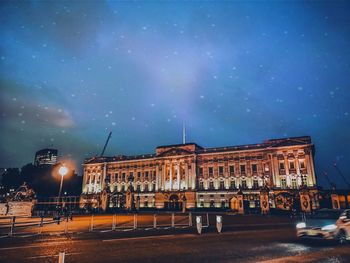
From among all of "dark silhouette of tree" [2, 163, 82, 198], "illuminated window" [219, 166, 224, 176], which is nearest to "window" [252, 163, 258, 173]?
"illuminated window" [219, 166, 224, 176]

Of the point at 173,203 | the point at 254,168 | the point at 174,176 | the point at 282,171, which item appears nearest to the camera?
the point at 282,171

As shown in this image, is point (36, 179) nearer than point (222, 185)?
No

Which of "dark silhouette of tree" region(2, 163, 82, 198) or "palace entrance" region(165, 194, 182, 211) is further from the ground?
"dark silhouette of tree" region(2, 163, 82, 198)

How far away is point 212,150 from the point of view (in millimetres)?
68625

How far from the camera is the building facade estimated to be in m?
57.1

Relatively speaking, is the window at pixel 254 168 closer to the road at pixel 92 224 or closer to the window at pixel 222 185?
the window at pixel 222 185

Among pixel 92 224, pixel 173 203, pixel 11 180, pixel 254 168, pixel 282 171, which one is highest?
pixel 254 168

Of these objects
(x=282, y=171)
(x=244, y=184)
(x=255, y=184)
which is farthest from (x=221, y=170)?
(x=282, y=171)

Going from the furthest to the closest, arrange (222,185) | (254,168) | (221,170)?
(221,170) → (222,185) → (254,168)

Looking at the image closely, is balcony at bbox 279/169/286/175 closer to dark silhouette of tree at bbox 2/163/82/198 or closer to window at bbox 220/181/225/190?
window at bbox 220/181/225/190

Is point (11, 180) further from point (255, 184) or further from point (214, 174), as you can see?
point (255, 184)

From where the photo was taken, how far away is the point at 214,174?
2606 inches

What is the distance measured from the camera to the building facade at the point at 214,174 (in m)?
57.1

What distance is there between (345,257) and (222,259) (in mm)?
3881
